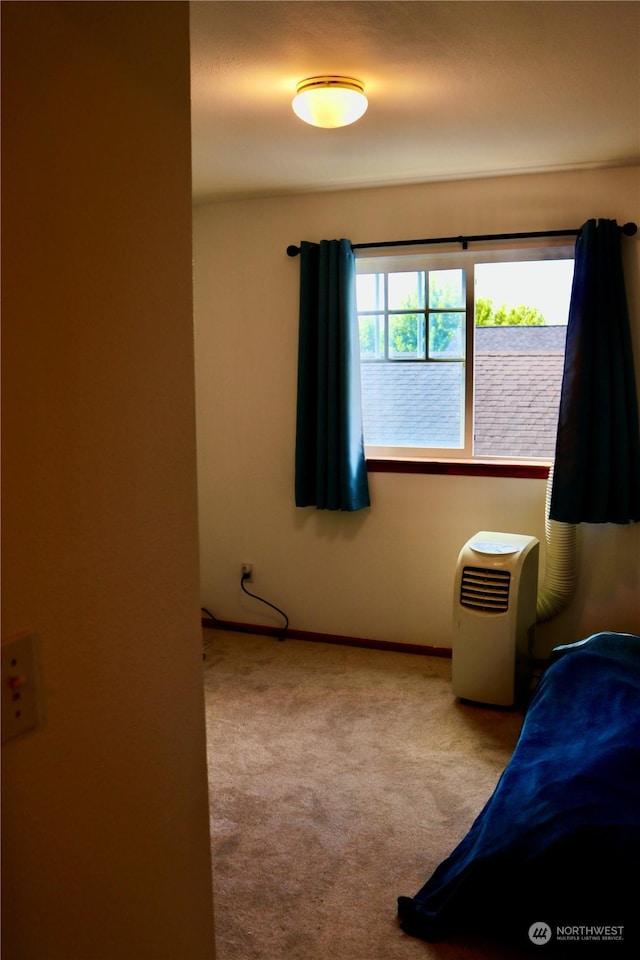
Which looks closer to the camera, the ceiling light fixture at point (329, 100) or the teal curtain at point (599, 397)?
the ceiling light fixture at point (329, 100)

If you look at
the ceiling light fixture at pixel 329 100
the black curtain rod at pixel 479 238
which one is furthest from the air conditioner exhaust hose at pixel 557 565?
the ceiling light fixture at pixel 329 100

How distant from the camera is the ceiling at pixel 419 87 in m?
2.08

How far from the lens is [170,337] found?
3.82 ft

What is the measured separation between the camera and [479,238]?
12.3ft

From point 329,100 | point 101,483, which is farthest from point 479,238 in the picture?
point 101,483

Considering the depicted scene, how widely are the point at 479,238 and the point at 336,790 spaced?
103 inches

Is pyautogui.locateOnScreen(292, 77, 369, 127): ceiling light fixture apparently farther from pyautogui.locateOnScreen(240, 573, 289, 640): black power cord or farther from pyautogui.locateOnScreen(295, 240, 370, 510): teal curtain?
pyautogui.locateOnScreen(240, 573, 289, 640): black power cord

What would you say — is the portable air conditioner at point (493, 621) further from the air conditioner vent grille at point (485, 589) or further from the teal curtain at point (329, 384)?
the teal curtain at point (329, 384)

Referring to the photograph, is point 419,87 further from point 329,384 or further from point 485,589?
point 485,589

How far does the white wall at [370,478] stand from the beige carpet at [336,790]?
0.39 metres

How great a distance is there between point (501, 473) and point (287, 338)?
1.36 metres

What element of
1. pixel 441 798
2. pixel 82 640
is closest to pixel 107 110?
pixel 82 640

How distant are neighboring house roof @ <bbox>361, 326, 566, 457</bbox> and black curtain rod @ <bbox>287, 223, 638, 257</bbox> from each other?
44 centimetres

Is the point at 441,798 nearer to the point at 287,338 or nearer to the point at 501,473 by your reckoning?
the point at 501,473
